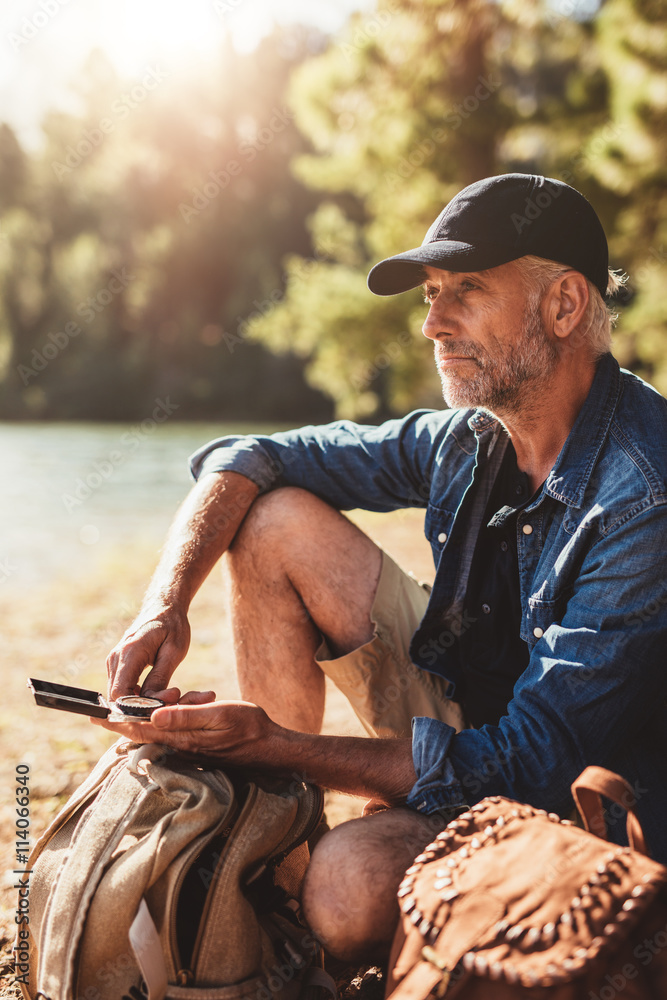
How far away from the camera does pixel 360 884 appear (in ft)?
4.15

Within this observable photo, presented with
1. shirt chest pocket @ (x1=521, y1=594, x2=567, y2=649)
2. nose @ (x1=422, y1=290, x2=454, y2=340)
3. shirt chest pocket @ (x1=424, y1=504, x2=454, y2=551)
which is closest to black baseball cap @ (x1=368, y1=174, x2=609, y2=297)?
nose @ (x1=422, y1=290, x2=454, y2=340)

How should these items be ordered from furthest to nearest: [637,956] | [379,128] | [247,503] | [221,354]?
1. [221,354]
2. [379,128]
3. [247,503]
4. [637,956]

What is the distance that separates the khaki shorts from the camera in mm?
1916

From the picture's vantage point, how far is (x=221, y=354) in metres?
29.5

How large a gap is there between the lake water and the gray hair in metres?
4.80

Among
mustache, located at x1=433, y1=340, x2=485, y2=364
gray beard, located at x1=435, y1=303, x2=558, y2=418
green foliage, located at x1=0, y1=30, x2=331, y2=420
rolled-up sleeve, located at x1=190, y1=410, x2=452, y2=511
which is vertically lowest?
rolled-up sleeve, located at x1=190, y1=410, x2=452, y2=511

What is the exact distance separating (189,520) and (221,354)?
28395 mm

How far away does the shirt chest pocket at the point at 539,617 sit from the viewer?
1537mm

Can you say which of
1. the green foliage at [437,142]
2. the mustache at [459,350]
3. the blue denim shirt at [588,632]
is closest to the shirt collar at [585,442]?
the blue denim shirt at [588,632]

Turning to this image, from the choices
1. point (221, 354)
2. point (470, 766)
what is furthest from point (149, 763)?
point (221, 354)

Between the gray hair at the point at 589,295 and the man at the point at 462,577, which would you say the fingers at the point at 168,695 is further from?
the gray hair at the point at 589,295

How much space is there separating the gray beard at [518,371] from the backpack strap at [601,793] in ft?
3.09

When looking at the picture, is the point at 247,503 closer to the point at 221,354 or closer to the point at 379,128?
the point at 379,128

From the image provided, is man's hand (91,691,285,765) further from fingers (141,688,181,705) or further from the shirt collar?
the shirt collar
